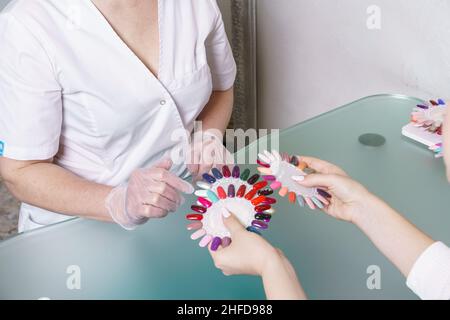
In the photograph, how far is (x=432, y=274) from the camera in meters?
0.72

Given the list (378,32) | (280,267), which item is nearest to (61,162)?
(280,267)

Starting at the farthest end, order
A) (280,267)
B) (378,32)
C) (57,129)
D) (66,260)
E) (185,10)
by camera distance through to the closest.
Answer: (378,32)
(185,10)
(57,129)
(66,260)
(280,267)

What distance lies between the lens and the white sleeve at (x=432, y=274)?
2.34 feet

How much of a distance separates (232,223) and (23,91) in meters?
0.39

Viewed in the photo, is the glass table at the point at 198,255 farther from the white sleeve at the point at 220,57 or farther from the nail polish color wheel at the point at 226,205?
the white sleeve at the point at 220,57

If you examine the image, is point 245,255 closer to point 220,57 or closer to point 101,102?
point 101,102

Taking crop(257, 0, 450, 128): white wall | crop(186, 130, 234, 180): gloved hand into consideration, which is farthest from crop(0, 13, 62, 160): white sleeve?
crop(257, 0, 450, 128): white wall

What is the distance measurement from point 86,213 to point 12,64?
0.26m

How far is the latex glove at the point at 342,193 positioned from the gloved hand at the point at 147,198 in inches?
7.8

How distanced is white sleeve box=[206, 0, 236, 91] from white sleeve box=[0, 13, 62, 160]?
0.36 m

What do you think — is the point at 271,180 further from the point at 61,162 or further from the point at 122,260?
the point at 61,162

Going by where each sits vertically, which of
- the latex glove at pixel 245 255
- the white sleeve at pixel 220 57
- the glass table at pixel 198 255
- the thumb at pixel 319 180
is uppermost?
the white sleeve at pixel 220 57

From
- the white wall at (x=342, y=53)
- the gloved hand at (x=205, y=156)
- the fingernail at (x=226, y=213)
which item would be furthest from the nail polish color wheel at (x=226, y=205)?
the white wall at (x=342, y=53)

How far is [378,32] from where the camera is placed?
3.99ft
